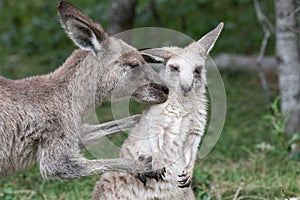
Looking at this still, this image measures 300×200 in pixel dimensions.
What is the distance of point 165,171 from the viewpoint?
14.8ft

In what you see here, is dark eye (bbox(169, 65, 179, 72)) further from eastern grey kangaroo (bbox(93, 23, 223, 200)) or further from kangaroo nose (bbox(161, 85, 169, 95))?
kangaroo nose (bbox(161, 85, 169, 95))

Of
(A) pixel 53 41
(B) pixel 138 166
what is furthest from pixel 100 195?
(A) pixel 53 41

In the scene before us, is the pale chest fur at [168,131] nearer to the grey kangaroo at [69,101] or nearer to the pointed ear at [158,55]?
the grey kangaroo at [69,101]

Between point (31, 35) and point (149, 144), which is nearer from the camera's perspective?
point (149, 144)

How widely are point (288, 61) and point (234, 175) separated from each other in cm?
140

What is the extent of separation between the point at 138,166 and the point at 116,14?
3862 millimetres

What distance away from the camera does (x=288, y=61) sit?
6.75m

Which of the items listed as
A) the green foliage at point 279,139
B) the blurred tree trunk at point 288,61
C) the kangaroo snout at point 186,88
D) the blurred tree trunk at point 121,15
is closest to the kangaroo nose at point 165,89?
the kangaroo snout at point 186,88

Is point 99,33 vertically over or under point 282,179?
over

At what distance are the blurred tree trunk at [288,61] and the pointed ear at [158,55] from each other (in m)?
2.21

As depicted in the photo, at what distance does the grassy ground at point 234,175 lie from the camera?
5523mm

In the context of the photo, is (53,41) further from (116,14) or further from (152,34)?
(152,34)

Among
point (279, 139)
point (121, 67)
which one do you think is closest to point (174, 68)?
point (121, 67)

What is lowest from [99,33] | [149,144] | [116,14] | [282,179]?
[282,179]
